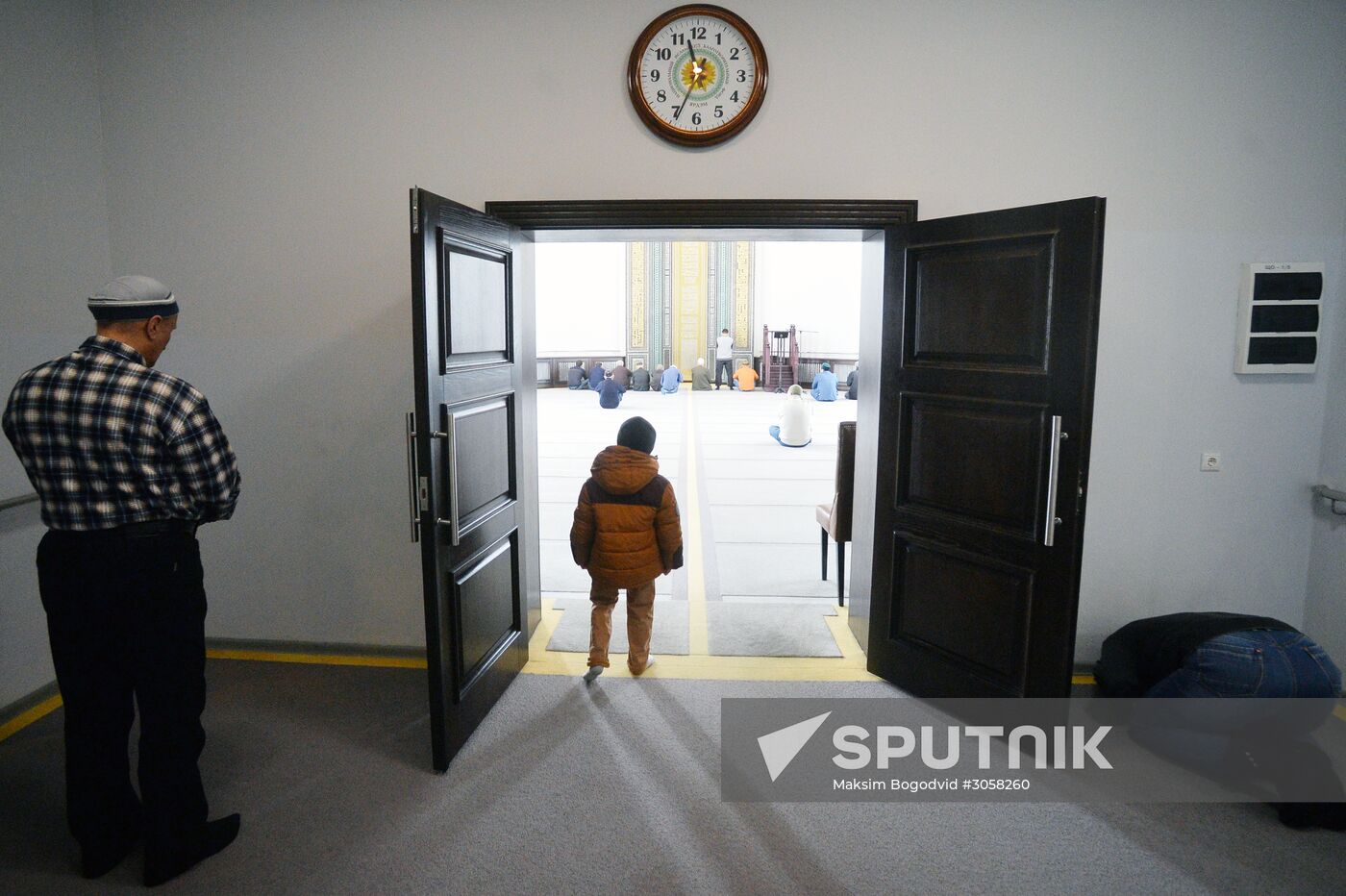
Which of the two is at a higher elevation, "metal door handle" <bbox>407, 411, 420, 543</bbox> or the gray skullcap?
the gray skullcap

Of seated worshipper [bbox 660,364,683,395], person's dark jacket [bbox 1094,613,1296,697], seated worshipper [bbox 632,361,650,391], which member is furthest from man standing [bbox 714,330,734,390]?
person's dark jacket [bbox 1094,613,1296,697]

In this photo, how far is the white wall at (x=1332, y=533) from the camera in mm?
3377

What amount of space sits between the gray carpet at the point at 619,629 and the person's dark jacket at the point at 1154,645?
1947mm

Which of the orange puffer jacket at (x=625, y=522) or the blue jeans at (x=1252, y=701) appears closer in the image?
the blue jeans at (x=1252, y=701)

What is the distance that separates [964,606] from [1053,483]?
71 centimetres

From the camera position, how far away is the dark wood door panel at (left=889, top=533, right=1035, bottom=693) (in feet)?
9.86

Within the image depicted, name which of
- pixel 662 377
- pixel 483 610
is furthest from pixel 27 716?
pixel 662 377

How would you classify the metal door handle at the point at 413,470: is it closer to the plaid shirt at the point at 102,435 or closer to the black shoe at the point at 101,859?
the plaid shirt at the point at 102,435

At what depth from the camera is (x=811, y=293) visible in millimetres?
17672

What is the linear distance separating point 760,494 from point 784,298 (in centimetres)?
1122

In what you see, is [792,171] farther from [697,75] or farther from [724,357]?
[724,357]

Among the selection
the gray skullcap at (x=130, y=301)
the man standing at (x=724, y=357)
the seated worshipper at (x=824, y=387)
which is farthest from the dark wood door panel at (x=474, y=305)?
the man standing at (x=724, y=357)

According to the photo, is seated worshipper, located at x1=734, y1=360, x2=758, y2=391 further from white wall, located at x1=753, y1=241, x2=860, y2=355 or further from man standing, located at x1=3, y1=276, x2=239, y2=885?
man standing, located at x1=3, y1=276, x2=239, y2=885

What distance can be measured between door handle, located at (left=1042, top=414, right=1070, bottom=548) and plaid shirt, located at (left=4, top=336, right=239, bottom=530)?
276 cm
